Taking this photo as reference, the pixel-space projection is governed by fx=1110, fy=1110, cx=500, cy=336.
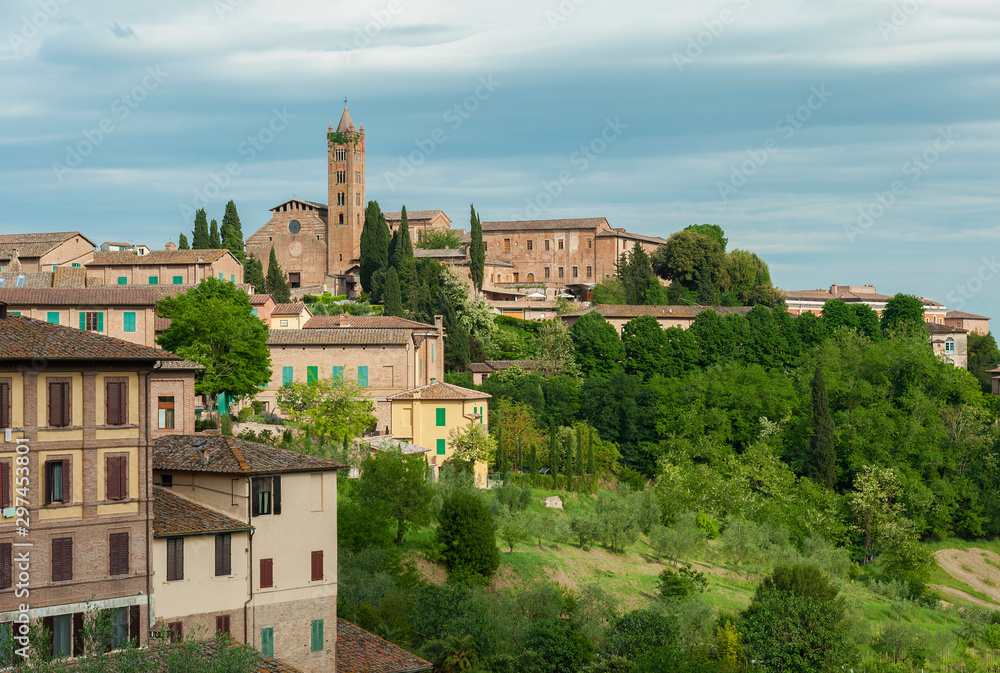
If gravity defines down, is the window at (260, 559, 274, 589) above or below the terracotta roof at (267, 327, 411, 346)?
below

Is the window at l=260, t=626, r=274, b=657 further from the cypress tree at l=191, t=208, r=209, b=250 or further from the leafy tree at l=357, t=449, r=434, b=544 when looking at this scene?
the cypress tree at l=191, t=208, r=209, b=250

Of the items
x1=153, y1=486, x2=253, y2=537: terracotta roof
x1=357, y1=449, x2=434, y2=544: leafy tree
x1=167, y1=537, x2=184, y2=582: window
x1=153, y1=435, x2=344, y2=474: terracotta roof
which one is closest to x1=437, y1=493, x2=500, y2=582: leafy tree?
x1=357, y1=449, x2=434, y2=544: leafy tree

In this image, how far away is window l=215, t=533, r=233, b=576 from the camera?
911 inches

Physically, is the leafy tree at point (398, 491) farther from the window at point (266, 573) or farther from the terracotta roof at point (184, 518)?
the terracotta roof at point (184, 518)

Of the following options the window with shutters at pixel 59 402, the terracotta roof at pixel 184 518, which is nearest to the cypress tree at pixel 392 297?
the terracotta roof at pixel 184 518

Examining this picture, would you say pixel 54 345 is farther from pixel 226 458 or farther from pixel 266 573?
pixel 266 573

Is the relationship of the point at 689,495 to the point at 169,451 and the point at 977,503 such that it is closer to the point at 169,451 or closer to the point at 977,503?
the point at 977,503

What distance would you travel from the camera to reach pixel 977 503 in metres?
57.8

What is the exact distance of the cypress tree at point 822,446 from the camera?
56275 mm

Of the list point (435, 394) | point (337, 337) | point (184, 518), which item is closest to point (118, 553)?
point (184, 518)

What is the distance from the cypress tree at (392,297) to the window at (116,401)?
152 feet

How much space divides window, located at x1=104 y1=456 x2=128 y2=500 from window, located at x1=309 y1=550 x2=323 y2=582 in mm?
4592

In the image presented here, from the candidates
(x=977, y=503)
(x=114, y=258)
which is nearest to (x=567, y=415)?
(x=977, y=503)

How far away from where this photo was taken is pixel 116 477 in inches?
863
